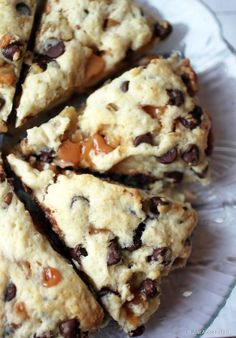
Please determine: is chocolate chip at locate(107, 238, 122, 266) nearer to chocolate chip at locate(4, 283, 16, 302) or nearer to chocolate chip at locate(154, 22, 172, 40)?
chocolate chip at locate(4, 283, 16, 302)

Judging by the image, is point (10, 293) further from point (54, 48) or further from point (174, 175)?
point (54, 48)

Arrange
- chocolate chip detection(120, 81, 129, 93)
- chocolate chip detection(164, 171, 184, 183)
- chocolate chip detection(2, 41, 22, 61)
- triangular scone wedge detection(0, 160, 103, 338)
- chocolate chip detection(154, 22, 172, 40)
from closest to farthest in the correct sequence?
1. triangular scone wedge detection(0, 160, 103, 338)
2. chocolate chip detection(2, 41, 22, 61)
3. chocolate chip detection(120, 81, 129, 93)
4. chocolate chip detection(164, 171, 184, 183)
5. chocolate chip detection(154, 22, 172, 40)

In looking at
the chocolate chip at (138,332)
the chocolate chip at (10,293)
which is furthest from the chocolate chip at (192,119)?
the chocolate chip at (10,293)

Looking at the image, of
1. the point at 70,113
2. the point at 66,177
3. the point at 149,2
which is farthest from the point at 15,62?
the point at 149,2

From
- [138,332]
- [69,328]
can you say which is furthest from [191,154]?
[69,328]

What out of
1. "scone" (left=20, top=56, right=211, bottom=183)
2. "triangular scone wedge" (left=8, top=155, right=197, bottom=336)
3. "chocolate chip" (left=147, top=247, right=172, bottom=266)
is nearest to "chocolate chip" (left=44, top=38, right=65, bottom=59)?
"scone" (left=20, top=56, right=211, bottom=183)

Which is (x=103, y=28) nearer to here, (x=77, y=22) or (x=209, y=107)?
(x=77, y=22)

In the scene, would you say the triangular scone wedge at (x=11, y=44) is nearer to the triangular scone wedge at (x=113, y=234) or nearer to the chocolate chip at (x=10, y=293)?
the triangular scone wedge at (x=113, y=234)
